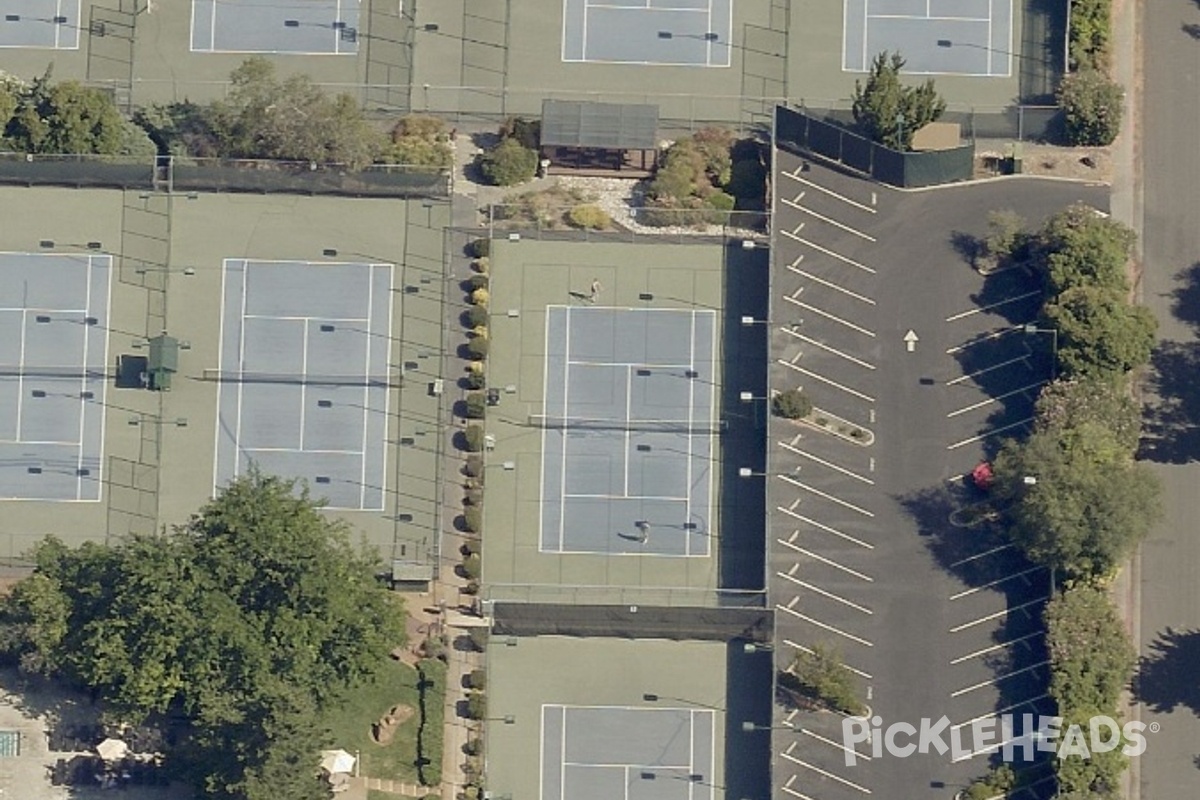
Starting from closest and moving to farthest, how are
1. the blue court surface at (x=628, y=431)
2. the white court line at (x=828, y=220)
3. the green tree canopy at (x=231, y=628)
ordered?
1. the green tree canopy at (x=231, y=628)
2. the blue court surface at (x=628, y=431)
3. the white court line at (x=828, y=220)

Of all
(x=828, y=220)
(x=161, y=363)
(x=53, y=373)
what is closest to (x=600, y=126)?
(x=828, y=220)

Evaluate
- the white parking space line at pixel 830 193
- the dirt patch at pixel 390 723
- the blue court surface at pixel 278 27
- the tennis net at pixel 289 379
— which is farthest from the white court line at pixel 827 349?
the blue court surface at pixel 278 27

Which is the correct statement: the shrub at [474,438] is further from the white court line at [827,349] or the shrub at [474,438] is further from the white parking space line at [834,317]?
the white parking space line at [834,317]

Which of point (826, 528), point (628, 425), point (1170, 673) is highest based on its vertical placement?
point (628, 425)

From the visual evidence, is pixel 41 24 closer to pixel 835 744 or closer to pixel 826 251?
pixel 826 251

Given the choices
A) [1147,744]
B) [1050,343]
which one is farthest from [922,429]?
[1147,744]

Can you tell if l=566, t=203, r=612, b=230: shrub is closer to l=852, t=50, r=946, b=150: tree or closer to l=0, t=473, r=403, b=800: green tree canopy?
l=852, t=50, r=946, b=150: tree
